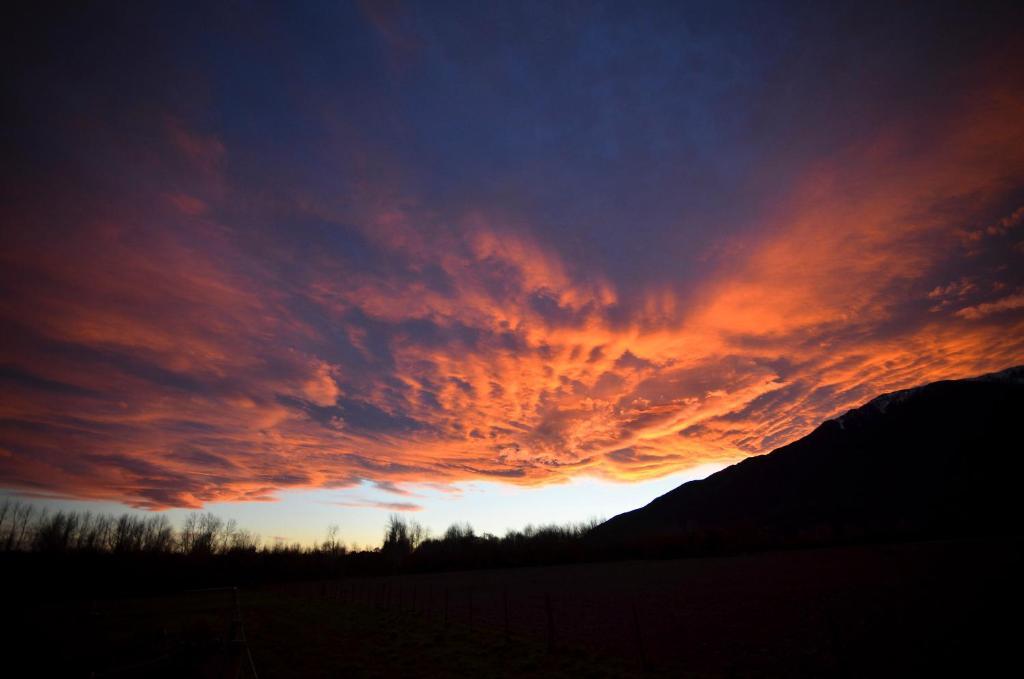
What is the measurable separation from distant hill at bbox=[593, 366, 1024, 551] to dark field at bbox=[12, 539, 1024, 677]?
67.8m

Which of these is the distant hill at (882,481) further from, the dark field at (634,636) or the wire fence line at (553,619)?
the wire fence line at (553,619)

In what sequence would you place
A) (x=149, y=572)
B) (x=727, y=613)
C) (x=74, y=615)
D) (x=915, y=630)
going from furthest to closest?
(x=149, y=572)
(x=74, y=615)
(x=727, y=613)
(x=915, y=630)

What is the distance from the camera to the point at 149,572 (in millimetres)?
80875

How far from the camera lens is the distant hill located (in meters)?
97.4

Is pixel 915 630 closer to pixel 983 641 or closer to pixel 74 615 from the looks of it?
pixel 983 641

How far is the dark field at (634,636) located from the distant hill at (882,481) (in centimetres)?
6783

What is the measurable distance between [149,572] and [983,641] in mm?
109383

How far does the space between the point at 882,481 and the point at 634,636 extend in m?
166

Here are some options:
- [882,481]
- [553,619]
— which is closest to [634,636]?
[553,619]

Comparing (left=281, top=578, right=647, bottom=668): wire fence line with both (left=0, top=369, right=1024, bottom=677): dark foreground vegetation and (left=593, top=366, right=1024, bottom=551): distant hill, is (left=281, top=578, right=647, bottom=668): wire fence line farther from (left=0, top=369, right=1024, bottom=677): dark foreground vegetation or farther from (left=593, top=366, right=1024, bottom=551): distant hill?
(left=593, top=366, right=1024, bottom=551): distant hill

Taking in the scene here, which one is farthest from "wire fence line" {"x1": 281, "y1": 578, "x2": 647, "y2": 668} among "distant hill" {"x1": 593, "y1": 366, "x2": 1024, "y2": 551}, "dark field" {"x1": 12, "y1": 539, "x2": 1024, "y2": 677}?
"distant hill" {"x1": 593, "y1": 366, "x2": 1024, "y2": 551}

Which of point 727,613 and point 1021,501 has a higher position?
point 1021,501

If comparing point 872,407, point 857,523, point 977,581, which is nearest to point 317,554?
point 977,581

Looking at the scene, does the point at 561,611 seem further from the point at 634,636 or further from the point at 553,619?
the point at 634,636
